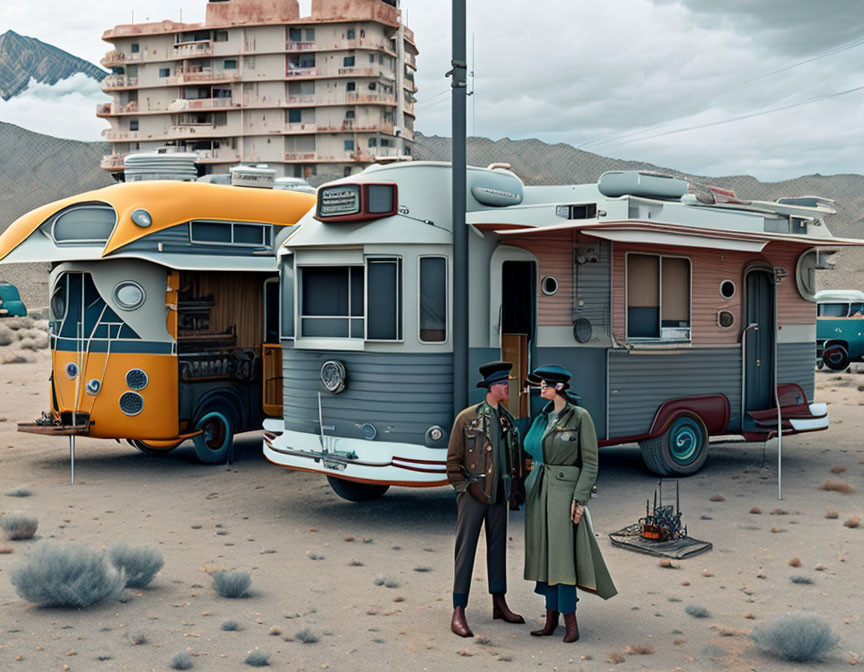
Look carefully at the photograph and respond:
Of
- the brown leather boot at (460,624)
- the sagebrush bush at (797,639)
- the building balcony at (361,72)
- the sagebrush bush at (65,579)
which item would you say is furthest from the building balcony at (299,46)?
the sagebrush bush at (797,639)

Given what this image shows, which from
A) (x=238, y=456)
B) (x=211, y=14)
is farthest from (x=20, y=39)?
(x=238, y=456)

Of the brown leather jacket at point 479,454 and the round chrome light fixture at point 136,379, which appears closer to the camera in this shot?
the brown leather jacket at point 479,454

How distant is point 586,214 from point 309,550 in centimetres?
449

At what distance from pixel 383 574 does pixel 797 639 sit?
3.41 meters

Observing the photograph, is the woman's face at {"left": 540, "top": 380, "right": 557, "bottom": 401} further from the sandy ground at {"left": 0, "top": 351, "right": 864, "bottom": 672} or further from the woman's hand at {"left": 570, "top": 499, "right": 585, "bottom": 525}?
the sandy ground at {"left": 0, "top": 351, "right": 864, "bottom": 672}

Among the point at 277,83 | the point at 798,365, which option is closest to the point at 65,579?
the point at 798,365

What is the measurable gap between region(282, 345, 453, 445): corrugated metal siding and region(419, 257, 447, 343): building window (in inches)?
8.9

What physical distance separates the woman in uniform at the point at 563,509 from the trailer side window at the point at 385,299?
135 inches

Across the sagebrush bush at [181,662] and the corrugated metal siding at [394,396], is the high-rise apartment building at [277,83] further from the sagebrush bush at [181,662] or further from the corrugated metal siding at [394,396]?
the sagebrush bush at [181,662]

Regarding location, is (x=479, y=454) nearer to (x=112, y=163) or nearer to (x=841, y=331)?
(x=841, y=331)

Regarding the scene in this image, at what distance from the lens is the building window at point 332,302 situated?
9.95m

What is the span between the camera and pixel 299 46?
7012 centimetres

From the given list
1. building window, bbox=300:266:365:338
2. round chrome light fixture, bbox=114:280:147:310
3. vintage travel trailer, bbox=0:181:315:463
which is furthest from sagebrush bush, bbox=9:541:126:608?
round chrome light fixture, bbox=114:280:147:310

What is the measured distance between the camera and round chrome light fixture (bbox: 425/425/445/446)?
964 centimetres
